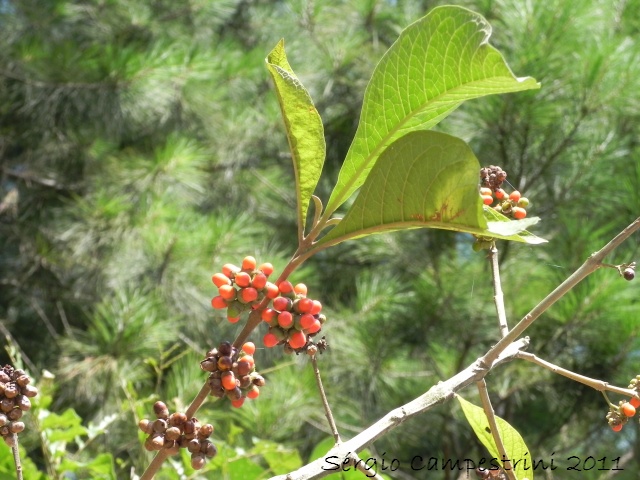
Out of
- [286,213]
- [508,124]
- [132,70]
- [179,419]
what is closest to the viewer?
[179,419]

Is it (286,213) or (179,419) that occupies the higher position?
(179,419)

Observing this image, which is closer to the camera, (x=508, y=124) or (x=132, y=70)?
(x=508, y=124)

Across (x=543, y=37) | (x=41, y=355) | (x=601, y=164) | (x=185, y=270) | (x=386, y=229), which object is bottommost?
(x=41, y=355)

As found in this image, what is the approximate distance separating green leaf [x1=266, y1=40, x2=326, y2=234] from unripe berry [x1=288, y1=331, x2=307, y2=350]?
0.05 m

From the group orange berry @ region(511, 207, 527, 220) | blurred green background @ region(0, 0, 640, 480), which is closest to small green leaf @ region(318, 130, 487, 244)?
orange berry @ region(511, 207, 527, 220)

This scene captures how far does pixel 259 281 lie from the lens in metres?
0.29

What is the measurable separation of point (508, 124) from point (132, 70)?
36.1 inches

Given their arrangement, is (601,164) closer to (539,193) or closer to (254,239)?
(539,193)

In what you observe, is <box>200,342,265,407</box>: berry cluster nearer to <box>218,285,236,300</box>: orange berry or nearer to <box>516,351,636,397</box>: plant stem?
<box>218,285,236,300</box>: orange berry

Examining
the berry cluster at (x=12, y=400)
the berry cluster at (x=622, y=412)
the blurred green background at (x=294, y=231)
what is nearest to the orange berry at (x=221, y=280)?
the berry cluster at (x=12, y=400)

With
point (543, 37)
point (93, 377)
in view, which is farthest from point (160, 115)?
point (543, 37)

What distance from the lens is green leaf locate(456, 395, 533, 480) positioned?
0.41 metres

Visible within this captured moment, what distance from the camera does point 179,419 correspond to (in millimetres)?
274

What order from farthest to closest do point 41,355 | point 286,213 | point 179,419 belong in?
point 286,213
point 41,355
point 179,419
